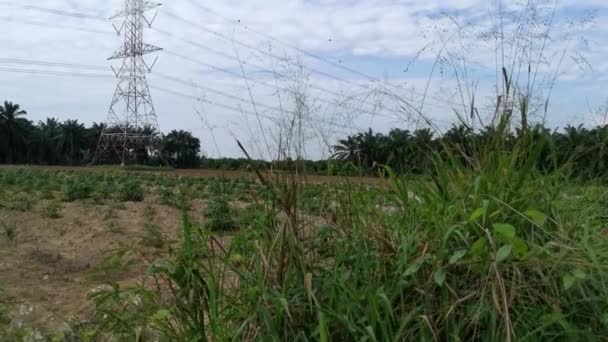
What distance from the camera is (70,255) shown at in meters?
6.61

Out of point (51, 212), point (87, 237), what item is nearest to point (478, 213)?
point (87, 237)

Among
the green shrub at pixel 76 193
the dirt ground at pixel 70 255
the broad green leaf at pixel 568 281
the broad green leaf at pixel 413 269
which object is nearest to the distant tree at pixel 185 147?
the dirt ground at pixel 70 255

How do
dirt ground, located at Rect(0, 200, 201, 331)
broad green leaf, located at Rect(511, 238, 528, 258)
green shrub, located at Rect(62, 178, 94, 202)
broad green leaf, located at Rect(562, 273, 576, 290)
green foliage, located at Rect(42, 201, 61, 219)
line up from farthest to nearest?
1. green shrub, located at Rect(62, 178, 94, 202)
2. green foliage, located at Rect(42, 201, 61, 219)
3. dirt ground, located at Rect(0, 200, 201, 331)
4. broad green leaf, located at Rect(511, 238, 528, 258)
5. broad green leaf, located at Rect(562, 273, 576, 290)

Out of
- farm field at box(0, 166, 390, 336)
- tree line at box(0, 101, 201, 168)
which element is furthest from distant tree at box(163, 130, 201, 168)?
tree line at box(0, 101, 201, 168)

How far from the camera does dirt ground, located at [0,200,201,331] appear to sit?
371 centimetres

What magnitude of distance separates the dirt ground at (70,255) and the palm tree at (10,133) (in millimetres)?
60098

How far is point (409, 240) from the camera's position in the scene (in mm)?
2143

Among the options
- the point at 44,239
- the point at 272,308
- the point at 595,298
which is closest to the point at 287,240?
the point at 272,308

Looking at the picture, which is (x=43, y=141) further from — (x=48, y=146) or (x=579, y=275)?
(x=579, y=275)

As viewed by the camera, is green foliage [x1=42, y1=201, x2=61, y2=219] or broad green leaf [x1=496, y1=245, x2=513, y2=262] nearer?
broad green leaf [x1=496, y1=245, x2=513, y2=262]

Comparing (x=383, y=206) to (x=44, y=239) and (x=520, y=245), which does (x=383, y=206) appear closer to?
(x=520, y=245)

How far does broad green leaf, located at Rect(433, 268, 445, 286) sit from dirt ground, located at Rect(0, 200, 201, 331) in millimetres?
1124

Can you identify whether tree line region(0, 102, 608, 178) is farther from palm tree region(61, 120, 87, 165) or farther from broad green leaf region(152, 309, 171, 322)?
palm tree region(61, 120, 87, 165)

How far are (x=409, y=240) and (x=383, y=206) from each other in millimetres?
433
